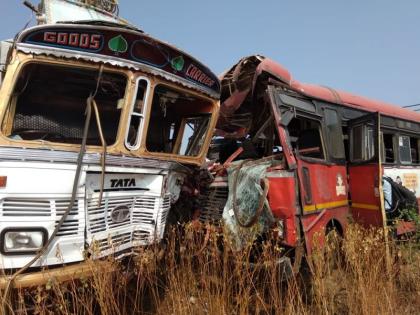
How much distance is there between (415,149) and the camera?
24.1 feet

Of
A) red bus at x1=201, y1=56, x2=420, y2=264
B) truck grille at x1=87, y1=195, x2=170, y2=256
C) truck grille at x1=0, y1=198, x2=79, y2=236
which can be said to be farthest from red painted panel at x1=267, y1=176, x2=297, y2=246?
truck grille at x1=0, y1=198, x2=79, y2=236

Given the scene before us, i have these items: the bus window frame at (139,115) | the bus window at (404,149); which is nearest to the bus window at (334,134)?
the bus window at (404,149)

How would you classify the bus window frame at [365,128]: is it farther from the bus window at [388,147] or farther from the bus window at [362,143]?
the bus window at [388,147]

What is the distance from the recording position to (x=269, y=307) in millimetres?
3707

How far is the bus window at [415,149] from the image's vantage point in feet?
23.8

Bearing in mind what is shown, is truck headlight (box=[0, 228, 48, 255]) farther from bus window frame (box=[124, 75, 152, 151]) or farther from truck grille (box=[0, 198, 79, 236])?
bus window frame (box=[124, 75, 152, 151])

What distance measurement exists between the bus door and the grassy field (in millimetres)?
889

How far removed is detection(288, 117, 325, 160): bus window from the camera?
5281mm

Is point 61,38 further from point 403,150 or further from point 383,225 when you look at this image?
point 403,150

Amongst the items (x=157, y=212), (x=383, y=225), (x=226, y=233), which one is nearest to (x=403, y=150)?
(x=383, y=225)

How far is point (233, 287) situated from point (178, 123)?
2.42 metres

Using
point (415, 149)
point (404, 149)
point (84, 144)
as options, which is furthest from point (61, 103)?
point (415, 149)

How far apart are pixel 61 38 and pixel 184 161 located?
196 cm

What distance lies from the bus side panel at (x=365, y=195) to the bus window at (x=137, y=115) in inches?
122
